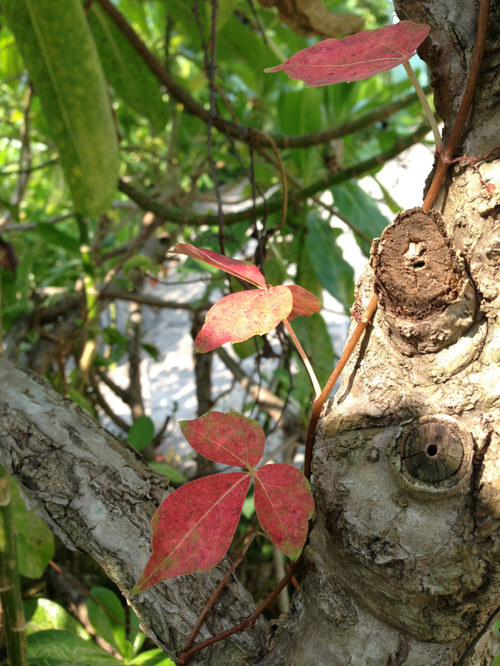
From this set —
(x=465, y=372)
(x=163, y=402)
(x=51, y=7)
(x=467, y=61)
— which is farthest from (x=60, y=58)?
(x=163, y=402)

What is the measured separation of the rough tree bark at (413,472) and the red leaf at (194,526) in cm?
7

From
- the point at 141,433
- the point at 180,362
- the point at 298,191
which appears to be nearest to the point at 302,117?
the point at 298,191

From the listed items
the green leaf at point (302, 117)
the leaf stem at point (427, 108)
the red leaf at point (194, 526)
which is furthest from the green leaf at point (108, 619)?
the green leaf at point (302, 117)

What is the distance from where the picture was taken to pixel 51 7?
2.56 ft

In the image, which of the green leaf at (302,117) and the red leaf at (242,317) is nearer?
the red leaf at (242,317)

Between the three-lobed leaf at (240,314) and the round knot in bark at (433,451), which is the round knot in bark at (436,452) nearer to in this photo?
the round knot in bark at (433,451)

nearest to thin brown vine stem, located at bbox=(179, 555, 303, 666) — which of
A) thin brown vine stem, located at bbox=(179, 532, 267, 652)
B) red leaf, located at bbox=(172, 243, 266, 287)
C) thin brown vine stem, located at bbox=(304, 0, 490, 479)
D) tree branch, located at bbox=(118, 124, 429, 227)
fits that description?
thin brown vine stem, located at bbox=(179, 532, 267, 652)

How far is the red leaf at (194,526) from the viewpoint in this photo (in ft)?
1.20

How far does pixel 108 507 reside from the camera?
476 millimetres

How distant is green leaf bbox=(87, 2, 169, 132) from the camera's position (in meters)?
1.13

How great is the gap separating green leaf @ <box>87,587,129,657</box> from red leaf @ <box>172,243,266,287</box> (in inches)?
22.9

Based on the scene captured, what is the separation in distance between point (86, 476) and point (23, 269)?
3.09ft

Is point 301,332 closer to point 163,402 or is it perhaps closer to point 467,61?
point 467,61

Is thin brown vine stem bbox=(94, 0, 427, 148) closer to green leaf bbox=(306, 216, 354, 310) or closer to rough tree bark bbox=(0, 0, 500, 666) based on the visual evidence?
green leaf bbox=(306, 216, 354, 310)
